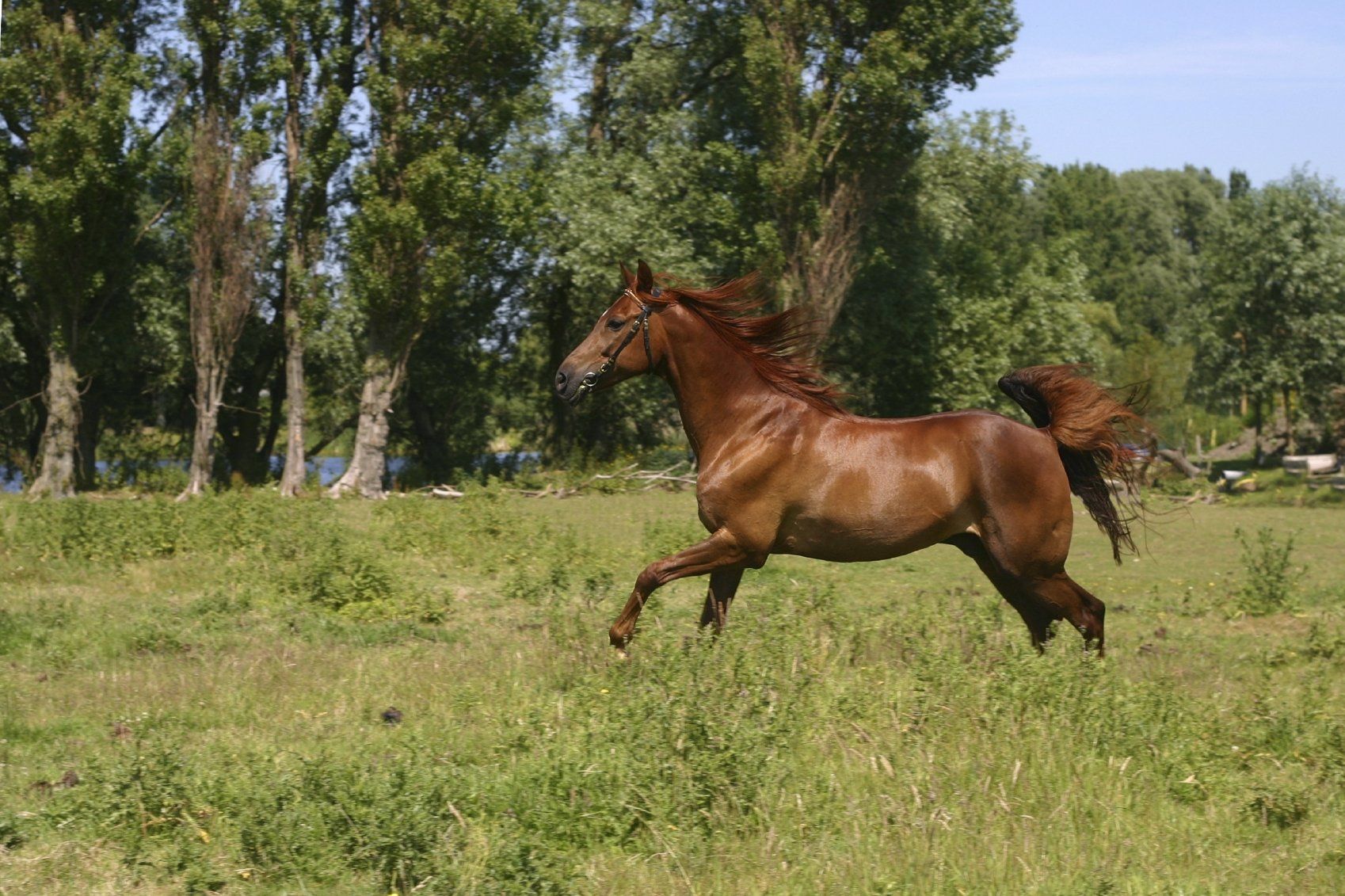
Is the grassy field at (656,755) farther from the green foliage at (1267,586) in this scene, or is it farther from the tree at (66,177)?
the tree at (66,177)

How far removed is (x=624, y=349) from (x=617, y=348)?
0.15ft

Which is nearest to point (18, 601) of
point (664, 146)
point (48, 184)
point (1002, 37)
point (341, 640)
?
point (341, 640)

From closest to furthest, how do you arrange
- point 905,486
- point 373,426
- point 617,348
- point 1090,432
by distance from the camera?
point 905,486
point 617,348
point 1090,432
point 373,426

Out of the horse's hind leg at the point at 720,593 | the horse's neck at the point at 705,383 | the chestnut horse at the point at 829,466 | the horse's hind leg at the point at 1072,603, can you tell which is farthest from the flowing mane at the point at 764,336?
the horse's hind leg at the point at 1072,603

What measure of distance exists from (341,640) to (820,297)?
20.7 meters

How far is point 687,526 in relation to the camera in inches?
576

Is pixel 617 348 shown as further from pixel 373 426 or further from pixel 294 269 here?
pixel 294 269

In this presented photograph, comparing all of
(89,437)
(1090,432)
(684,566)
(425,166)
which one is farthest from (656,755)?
(89,437)

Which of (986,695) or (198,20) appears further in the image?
(198,20)

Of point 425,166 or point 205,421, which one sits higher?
point 425,166

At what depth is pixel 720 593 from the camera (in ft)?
26.6

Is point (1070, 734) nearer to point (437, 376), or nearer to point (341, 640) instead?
point (341, 640)

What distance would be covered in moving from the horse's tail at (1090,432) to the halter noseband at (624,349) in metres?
2.65

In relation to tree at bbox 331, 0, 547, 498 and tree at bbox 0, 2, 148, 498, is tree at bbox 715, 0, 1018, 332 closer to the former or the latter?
tree at bbox 331, 0, 547, 498
